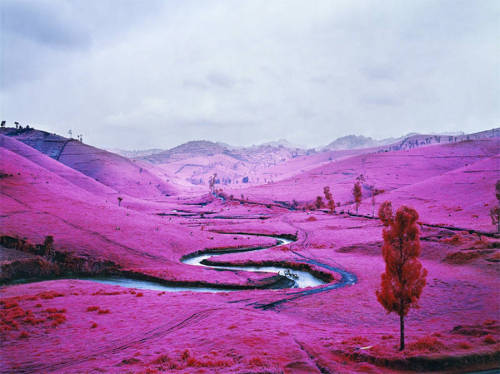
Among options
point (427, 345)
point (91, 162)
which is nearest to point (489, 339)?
point (427, 345)

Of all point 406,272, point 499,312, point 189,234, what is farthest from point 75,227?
point 499,312

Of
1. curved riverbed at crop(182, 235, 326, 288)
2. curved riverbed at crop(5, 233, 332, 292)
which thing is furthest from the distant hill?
curved riverbed at crop(5, 233, 332, 292)

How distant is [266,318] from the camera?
2505cm

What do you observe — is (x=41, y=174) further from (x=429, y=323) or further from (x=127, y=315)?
(x=429, y=323)

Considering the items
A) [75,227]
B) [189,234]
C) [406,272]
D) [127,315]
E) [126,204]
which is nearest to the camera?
[406,272]

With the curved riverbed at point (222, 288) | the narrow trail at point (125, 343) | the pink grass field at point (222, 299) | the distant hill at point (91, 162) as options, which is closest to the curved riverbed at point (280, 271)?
the curved riverbed at point (222, 288)

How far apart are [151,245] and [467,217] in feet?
219

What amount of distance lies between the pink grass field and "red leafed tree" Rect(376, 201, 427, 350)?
246cm

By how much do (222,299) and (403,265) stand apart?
18913mm

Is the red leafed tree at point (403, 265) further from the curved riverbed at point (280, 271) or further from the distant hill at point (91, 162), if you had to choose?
the distant hill at point (91, 162)

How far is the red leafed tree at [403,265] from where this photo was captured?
713 inches

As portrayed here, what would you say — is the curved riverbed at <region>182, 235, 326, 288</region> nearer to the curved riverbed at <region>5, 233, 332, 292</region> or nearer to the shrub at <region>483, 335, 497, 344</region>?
the curved riverbed at <region>5, 233, 332, 292</region>

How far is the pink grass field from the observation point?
1741cm

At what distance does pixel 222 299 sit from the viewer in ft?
104
